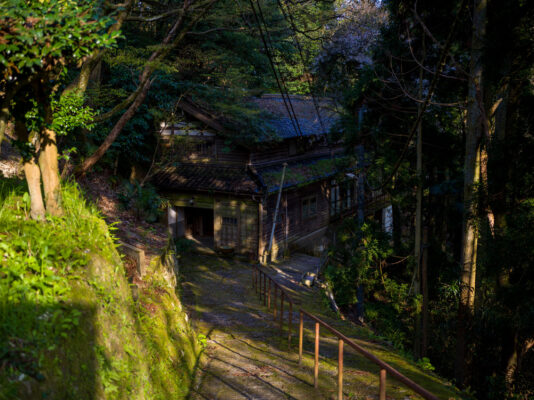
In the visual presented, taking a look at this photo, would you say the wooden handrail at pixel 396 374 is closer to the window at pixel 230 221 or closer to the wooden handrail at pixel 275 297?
the wooden handrail at pixel 275 297

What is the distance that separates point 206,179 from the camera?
63.6 ft

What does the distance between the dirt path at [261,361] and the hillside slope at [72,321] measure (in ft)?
2.42

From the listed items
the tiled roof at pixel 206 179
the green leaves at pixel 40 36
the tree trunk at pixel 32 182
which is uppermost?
the green leaves at pixel 40 36

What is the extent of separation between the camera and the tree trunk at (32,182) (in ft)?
15.6

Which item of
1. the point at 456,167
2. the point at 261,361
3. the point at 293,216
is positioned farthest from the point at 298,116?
the point at 261,361

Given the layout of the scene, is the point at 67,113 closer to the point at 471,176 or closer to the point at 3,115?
the point at 3,115

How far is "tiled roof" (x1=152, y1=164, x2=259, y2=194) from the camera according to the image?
60.3 ft

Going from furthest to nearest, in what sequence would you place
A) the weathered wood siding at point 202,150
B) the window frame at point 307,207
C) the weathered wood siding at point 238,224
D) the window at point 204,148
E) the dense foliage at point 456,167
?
the window frame at point 307,207 < the window at point 204,148 < the weathered wood siding at point 238,224 < the weathered wood siding at point 202,150 < the dense foliage at point 456,167

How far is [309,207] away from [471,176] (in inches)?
554

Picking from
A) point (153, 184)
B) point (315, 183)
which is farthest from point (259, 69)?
point (153, 184)

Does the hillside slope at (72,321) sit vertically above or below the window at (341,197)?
above

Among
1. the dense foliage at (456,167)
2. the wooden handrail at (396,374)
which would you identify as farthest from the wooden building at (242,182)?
the wooden handrail at (396,374)

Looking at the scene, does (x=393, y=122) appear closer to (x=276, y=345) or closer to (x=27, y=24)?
(x=276, y=345)

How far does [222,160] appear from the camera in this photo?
64.4ft
